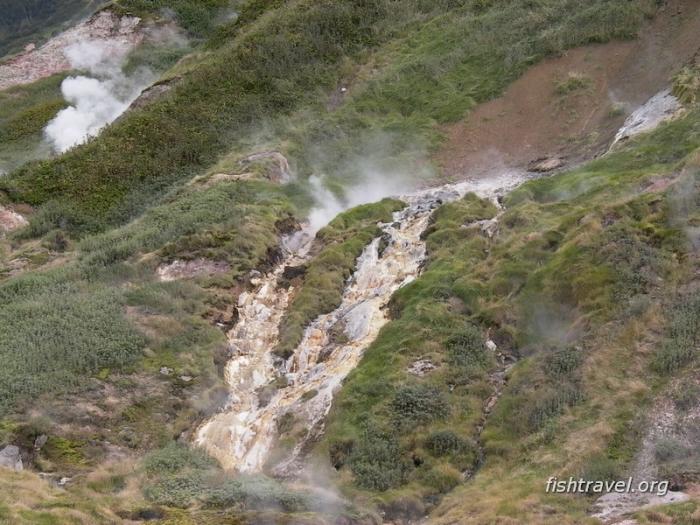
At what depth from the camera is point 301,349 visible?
21594mm

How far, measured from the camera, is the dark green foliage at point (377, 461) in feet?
50.3

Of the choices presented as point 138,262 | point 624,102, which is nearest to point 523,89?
point 624,102

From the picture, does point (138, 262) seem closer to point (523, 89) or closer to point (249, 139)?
point (249, 139)

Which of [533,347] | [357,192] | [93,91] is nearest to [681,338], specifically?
[533,347]

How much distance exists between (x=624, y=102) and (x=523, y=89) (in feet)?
17.8

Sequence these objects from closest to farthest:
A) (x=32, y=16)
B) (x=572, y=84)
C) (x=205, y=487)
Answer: (x=205, y=487) → (x=572, y=84) → (x=32, y=16)

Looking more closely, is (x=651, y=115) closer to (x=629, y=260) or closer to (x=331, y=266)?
(x=629, y=260)

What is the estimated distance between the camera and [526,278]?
65.1ft

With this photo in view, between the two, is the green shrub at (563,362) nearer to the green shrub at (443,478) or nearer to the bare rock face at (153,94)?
the green shrub at (443,478)

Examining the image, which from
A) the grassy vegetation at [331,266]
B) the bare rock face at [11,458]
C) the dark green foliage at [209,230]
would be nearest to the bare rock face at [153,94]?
the dark green foliage at [209,230]

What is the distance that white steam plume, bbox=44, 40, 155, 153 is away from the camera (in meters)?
46.1

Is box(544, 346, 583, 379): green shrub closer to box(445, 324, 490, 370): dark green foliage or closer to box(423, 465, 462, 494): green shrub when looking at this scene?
box(445, 324, 490, 370): dark green foliage

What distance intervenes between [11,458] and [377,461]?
844cm

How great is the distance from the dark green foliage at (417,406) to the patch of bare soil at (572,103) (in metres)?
15.5
